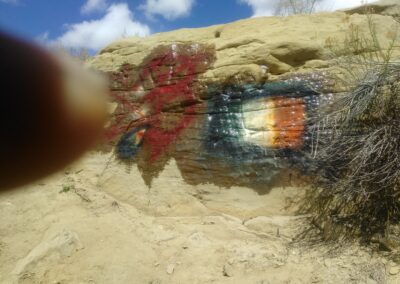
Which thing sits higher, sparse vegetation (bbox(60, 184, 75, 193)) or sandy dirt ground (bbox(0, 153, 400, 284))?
sparse vegetation (bbox(60, 184, 75, 193))

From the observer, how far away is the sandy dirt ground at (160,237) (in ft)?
12.2

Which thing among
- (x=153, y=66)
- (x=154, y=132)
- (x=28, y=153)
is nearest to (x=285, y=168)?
(x=154, y=132)

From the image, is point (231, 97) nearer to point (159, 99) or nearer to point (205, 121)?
point (205, 121)

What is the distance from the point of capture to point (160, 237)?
449cm

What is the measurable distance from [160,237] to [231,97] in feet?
5.71

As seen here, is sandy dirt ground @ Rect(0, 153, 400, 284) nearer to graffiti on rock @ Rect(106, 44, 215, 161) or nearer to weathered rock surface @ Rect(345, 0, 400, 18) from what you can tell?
graffiti on rock @ Rect(106, 44, 215, 161)

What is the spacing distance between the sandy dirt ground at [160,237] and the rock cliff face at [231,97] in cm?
23

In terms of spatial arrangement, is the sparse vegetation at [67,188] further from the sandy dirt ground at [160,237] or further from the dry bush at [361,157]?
the dry bush at [361,157]

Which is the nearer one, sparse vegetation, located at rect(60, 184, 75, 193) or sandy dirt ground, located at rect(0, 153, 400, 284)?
sandy dirt ground, located at rect(0, 153, 400, 284)

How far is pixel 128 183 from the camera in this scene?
515cm

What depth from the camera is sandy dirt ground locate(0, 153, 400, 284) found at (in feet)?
12.2

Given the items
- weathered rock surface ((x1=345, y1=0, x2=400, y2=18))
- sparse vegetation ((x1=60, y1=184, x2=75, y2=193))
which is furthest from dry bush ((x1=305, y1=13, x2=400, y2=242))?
sparse vegetation ((x1=60, y1=184, x2=75, y2=193))

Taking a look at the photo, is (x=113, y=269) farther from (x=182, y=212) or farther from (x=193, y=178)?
(x=193, y=178)

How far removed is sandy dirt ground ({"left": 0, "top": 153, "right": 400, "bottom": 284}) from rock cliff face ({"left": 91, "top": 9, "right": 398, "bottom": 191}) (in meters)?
0.23
